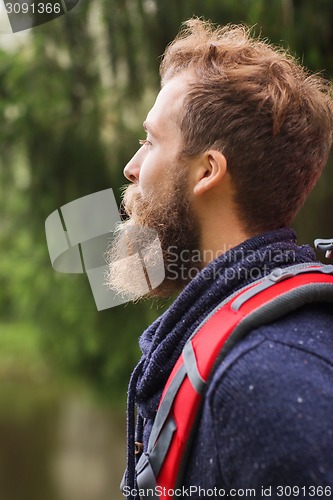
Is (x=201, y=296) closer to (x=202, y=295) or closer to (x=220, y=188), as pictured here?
(x=202, y=295)

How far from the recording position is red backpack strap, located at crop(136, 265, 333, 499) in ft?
2.82

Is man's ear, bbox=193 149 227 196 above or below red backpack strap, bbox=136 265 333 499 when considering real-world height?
above

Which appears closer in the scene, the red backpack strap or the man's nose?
the red backpack strap

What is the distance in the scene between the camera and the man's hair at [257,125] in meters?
1.10

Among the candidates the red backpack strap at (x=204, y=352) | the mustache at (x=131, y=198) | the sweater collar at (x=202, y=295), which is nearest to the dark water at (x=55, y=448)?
the mustache at (x=131, y=198)

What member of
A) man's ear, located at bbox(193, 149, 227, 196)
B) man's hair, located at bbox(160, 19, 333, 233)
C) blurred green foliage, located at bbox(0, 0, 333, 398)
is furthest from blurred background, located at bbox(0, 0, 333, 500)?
man's ear, located at bbox(193, 149, 227, 196)

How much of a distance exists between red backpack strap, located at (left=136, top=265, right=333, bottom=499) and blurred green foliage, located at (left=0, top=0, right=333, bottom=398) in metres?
1.91

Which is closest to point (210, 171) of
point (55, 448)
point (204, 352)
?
point (204, 352)

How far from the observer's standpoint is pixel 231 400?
0.82 meters

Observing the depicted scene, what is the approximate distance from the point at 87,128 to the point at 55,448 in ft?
13.8

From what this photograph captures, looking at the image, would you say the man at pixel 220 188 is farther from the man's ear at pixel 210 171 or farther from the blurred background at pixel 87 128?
the blurred background at pixel 87 128

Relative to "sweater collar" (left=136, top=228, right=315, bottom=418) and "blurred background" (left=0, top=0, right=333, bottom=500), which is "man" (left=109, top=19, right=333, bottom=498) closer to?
"sweater collar" (left=136, top=228, right=315, bottom=418)

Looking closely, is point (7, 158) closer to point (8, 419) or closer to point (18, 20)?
point (18, 20)

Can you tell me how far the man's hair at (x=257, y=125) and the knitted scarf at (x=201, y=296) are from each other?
0.28 feet
